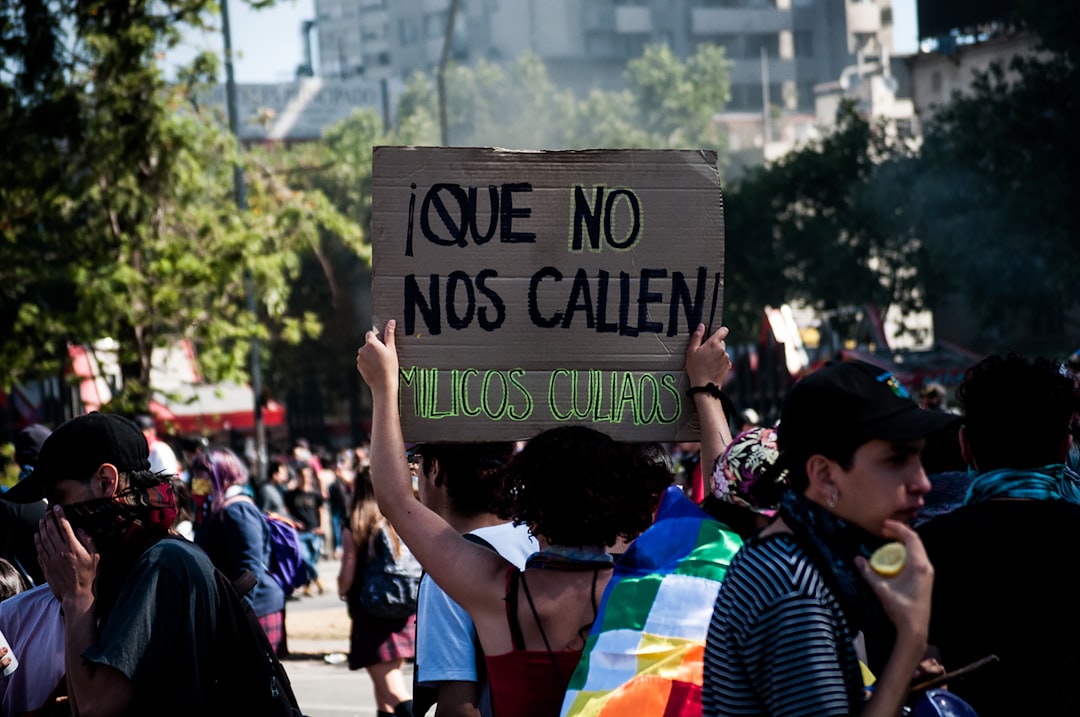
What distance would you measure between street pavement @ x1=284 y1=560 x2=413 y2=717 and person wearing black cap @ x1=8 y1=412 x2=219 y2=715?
697 cm

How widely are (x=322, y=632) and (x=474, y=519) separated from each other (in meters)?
11.2

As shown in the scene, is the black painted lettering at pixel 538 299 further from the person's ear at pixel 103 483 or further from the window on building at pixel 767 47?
the window on building at pixel 767 47

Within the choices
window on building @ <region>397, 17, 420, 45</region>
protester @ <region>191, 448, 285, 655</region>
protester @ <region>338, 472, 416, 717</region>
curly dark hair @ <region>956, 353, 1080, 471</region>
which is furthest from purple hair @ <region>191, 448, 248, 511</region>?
window on building @ <region>397, 17, 420, 45</region>

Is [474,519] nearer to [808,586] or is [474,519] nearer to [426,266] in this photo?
[426,266]

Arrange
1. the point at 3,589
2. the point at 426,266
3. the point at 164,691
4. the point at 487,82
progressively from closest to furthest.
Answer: the point at 164,691 < the point at 426,266 < the point at 3,589 < the point at 487,82

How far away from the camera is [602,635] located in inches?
124

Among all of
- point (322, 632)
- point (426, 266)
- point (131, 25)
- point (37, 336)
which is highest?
point (131, 25)

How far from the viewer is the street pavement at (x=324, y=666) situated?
11069 mm

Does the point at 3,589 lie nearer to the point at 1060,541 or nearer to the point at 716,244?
the point at 716,244

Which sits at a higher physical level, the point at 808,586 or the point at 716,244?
the point at 716,244

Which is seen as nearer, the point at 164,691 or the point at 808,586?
the point at 808,586

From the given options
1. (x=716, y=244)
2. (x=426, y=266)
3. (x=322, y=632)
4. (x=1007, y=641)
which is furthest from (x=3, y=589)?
(x=322, y=632)

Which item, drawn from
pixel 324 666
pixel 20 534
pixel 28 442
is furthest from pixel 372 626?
pixel 324 666

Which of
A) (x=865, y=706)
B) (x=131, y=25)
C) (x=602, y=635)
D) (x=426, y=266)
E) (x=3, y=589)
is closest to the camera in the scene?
(x=865, y=706)
